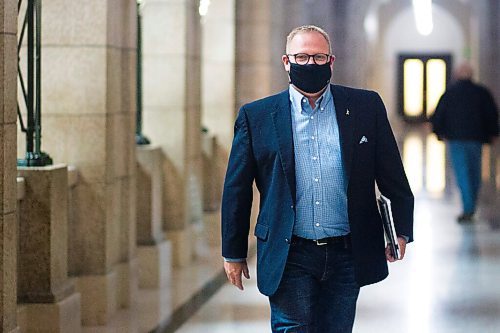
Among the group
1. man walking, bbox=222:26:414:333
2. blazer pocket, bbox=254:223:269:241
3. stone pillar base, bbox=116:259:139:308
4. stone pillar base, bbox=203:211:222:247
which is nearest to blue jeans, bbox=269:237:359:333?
man walking, bbox=222:26:414:333

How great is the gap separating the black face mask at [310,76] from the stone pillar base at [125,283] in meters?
4.22

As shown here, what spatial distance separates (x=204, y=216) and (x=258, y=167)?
9.09 meters

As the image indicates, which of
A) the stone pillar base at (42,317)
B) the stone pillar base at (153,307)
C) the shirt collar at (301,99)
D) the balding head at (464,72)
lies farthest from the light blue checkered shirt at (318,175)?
the balding head at (464,72)

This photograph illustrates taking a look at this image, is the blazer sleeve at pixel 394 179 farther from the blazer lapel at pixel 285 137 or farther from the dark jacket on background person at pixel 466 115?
the dark jacket on background person at pixel 466 115

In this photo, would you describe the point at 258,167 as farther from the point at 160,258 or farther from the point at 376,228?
the point at 160,258

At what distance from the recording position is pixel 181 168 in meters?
12.0

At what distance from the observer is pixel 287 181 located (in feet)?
18.0

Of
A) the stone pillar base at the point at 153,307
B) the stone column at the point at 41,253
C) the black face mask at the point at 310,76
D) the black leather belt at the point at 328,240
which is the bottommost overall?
the stone pillar base at the point at 153,307

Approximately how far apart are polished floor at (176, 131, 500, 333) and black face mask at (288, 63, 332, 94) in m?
3.61

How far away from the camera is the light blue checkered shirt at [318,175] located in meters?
5.49

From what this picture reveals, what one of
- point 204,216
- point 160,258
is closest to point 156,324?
point 160,258

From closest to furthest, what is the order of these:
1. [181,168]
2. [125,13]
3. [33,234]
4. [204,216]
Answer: [33,234] < [125,13] < [181,168] < [204,216]

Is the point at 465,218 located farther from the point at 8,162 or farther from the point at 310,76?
the point at 310,76

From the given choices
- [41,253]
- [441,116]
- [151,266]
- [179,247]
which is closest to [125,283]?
[151,266]
